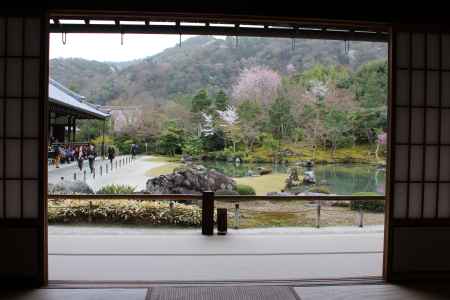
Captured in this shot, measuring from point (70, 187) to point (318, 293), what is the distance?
8670mm

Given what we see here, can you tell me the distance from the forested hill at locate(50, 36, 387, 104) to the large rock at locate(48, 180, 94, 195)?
11.9 ft

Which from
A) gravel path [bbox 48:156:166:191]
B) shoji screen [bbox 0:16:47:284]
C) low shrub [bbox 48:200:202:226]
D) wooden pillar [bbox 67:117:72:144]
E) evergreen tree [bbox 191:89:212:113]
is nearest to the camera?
shoji screen [bbox 0:16:47:284]

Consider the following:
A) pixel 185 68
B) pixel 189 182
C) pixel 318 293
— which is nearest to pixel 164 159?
pixel 189 182

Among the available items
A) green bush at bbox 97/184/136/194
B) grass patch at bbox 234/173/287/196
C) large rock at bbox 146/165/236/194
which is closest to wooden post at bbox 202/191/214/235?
large rock at bbox 146/165/236/194

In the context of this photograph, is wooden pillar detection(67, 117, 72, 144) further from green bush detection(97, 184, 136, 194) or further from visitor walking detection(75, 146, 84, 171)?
green bush detection(97, 184, 136, 194)

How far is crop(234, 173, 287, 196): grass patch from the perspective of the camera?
1147 cm

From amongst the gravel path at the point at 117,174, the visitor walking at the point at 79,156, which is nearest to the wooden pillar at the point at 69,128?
the visitor walking at the point at 79,156

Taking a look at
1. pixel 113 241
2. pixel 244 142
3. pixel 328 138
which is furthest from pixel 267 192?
pixel 113 241

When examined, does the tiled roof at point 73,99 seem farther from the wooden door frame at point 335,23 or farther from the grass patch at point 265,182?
the wooden door frame at point 335,23

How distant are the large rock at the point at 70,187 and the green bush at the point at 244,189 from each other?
168 inches

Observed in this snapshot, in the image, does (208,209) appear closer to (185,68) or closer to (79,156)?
(79,156)

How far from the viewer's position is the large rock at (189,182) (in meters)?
10.2

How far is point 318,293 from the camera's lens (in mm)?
2549

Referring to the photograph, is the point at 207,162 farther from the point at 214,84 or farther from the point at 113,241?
the point at 113,241
